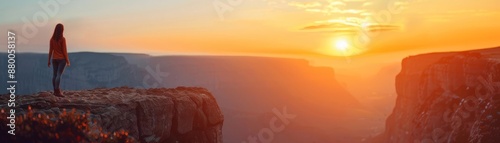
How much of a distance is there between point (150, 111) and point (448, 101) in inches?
3223

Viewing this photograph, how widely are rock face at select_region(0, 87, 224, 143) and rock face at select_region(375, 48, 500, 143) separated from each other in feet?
147

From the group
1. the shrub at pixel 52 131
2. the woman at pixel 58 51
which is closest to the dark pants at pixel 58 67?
the woman at pixel 58 51

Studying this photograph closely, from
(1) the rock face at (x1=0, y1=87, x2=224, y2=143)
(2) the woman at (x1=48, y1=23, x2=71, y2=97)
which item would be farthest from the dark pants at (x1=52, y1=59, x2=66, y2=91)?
(1) the rock face at (x1=0, y1=87, x2=224, y2=143)

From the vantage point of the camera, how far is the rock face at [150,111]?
1680 cm

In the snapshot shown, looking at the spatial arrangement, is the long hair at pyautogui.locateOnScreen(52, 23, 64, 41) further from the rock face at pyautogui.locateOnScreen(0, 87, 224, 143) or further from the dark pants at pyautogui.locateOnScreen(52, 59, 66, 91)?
the rock face at pyautogui.locateOnScreen(0, 87, 224, 143)

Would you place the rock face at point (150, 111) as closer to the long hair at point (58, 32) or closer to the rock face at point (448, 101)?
the long hair at point (58, 32)

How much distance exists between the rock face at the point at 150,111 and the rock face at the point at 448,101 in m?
44.9

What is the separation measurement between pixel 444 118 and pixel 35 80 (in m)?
168

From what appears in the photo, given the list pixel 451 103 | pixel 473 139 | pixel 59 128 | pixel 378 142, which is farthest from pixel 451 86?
pixel 59 128

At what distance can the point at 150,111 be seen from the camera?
773 inches

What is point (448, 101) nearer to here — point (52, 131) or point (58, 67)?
point (58, 67)

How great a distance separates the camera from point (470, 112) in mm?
72562

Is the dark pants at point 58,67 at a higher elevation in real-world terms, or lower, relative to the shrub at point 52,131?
higher

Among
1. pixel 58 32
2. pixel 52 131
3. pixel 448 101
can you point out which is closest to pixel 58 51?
pixel 58 32
